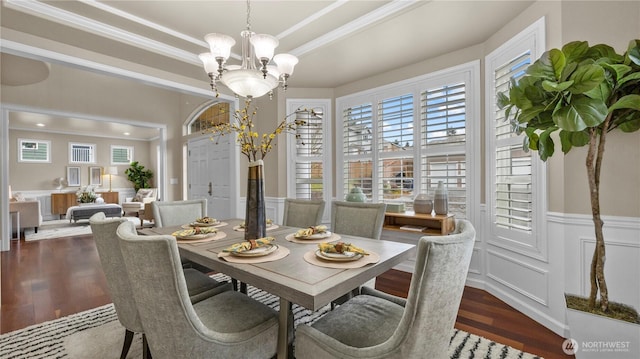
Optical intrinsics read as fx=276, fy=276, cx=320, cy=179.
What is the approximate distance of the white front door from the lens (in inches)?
192

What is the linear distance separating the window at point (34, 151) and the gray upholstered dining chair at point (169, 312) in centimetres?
1011

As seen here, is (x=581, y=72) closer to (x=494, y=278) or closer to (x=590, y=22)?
(x=590, y=22)

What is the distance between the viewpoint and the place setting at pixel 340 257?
1.31 metres

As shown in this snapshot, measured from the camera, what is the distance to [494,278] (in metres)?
2.68

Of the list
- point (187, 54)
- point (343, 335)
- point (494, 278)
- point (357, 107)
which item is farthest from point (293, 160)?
point (343, 335)

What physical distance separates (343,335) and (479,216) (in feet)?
7.41

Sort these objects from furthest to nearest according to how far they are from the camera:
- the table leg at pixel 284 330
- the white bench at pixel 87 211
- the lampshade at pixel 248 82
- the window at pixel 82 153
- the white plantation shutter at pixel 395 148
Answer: the window at pixel 82 153 < the white bench at pixel 87 211 < the white plantation shutter at pixel 395 148 < the lampshade at pixel 248 82 < the table leg at pixel 284 330

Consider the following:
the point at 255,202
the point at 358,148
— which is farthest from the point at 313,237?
the point at 358,148

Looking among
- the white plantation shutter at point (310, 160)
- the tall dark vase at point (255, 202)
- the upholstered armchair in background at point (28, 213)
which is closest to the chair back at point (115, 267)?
the tall dark vase at point (255, 202)

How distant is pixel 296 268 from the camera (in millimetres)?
1271

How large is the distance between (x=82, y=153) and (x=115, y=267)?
33.1ft

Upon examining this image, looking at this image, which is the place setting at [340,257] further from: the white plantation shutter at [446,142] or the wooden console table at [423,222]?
the white plantation shutter at [446,142]

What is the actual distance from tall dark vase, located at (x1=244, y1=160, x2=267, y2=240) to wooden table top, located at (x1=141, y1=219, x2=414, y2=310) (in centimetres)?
17

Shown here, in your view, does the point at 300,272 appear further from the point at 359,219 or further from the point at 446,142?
the point at 446,142
